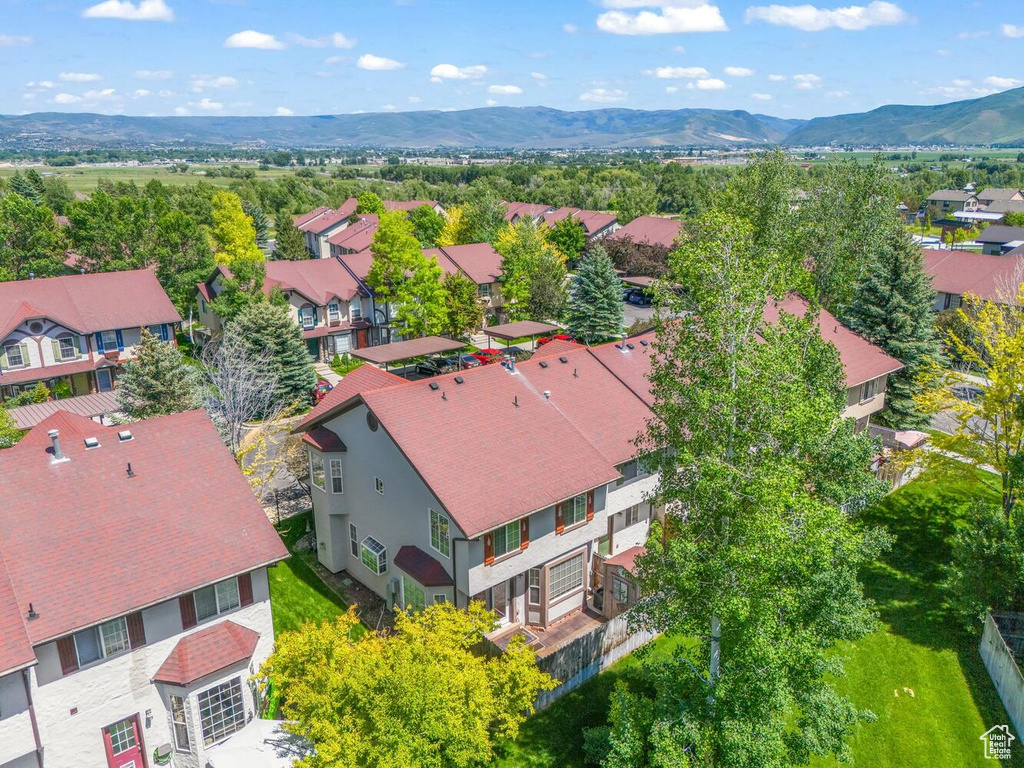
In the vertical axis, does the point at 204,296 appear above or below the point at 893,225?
below

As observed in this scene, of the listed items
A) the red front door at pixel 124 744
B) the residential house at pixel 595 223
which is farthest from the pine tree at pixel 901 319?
the residential house at pixel 595 223

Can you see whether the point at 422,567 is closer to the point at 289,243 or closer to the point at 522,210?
the point at 289,243

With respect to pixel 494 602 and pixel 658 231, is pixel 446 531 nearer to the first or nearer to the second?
pixel 494 602

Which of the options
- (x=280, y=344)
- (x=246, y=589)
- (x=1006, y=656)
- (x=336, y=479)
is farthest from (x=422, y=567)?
(x=280, y=344)

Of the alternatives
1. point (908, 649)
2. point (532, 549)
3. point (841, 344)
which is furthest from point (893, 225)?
point (532, 549)

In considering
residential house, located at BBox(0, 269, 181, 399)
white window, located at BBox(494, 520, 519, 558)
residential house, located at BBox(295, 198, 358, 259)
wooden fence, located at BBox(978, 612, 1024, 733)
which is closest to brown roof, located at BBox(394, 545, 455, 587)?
white window, located at BBox(494, 520, 519, 558)

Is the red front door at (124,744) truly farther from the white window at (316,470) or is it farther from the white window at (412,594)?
the white window at (316,470)

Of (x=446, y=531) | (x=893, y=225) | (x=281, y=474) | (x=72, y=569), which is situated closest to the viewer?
(x=72, y=569)
